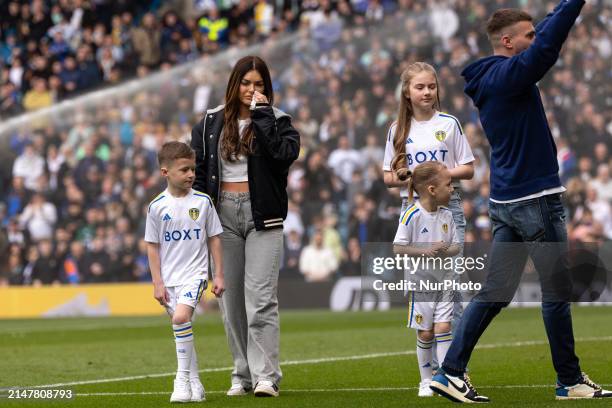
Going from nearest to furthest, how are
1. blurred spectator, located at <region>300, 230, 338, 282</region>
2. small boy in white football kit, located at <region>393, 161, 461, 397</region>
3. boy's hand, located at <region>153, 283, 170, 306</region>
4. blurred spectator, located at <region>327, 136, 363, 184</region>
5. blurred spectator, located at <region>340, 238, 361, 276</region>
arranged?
small boy in white football kit, located at <region>393, 161, 461, 397</region> < boy's hand, located at <region>153, 283, 170, 306</region> < blurred spectator, located at <region>340, 238, 361, 276</region> < blurred spectator, located at <region>300, 230, 338, 282</region> < blurred spectator, located at <region>327, 136, 363, 184</region>

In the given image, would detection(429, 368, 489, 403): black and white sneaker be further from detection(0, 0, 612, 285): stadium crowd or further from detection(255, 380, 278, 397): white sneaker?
detection(0, 0, 612, 285): stadium crowd

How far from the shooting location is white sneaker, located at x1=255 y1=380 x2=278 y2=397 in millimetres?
7754

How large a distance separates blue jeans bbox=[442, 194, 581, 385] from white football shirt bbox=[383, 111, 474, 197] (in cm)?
92

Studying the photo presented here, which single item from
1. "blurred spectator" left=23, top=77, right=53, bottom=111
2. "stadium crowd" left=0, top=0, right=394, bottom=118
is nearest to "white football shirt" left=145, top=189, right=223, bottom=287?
"stadium crowd" left=0, top=0, right=394, bottom=118

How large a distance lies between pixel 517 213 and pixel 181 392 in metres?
2.18

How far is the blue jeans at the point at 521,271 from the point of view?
269 inches

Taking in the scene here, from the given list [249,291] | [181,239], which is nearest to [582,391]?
[249,291]

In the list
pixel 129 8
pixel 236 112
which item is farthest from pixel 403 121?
pixel 129 8

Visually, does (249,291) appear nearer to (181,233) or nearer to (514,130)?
(181,233)

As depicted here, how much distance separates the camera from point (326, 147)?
74.2 ft

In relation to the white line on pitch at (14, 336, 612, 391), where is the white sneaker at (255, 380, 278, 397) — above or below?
above

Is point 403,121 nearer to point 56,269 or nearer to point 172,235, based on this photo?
point 172,235

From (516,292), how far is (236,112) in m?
2.27

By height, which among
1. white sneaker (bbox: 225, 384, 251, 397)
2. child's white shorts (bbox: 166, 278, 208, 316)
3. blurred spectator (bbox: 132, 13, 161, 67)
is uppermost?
blurred spectator (bbox: 132, 13, 161, 67)
